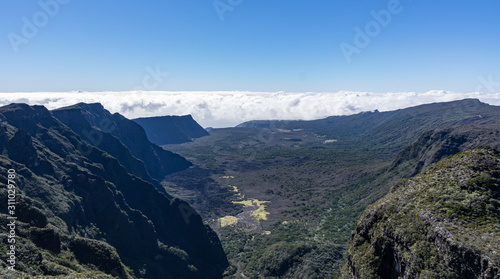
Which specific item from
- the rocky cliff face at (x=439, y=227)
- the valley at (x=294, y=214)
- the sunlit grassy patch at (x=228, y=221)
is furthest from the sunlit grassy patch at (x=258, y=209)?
the rocky cliff face at (x=439, y=227)

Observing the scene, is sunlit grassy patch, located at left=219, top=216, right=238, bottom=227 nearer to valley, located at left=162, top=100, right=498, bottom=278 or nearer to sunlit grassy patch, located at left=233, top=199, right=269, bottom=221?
valley, located at left=162, top=100, right=498, bottom=278

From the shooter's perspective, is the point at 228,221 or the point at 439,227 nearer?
the point at 439,227

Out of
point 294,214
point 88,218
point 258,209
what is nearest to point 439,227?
point 88,218

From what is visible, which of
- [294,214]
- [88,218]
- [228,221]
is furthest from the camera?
[294,214]

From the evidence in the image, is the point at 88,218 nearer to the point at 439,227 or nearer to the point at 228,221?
the point at 228,221

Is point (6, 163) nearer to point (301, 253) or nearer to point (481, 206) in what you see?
point (301, 253)

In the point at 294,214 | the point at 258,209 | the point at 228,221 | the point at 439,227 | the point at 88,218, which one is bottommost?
the point at 228,221

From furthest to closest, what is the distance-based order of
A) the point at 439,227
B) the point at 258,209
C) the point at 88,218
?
the point at 258,209 < the point at 88,218 < the point at 439,227

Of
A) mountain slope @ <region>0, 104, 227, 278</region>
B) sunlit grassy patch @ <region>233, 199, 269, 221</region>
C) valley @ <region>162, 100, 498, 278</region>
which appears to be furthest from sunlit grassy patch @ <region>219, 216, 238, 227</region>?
mountain slope @ <region>0, 104, 227, 278</region>
